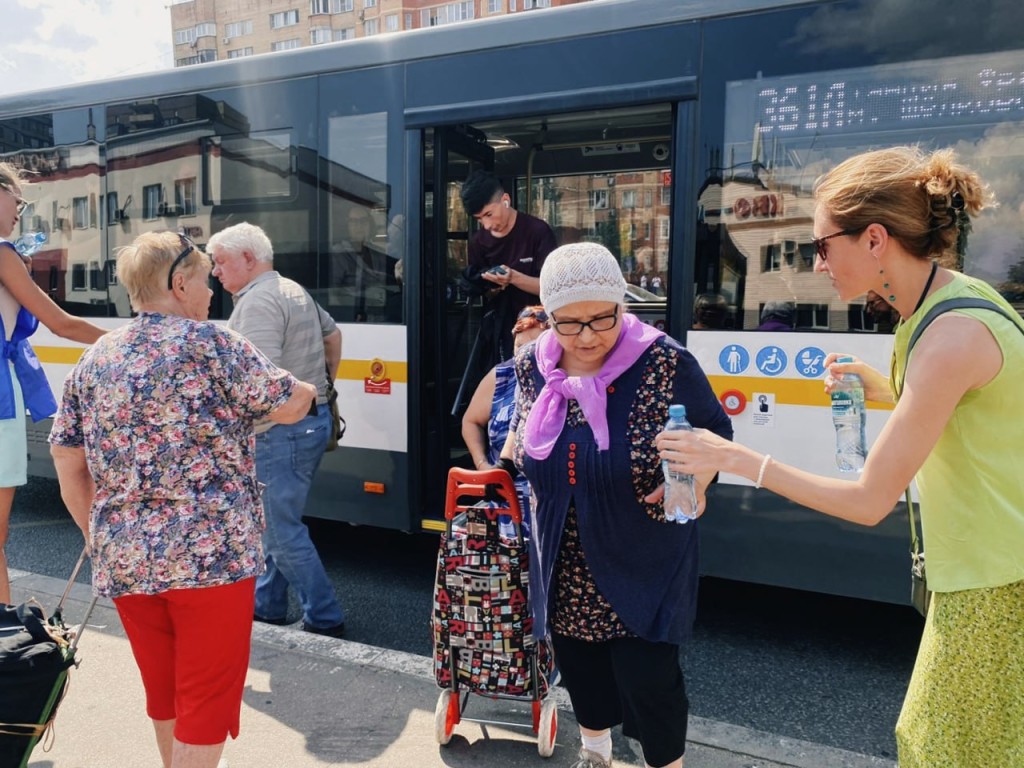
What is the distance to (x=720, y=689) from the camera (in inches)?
145

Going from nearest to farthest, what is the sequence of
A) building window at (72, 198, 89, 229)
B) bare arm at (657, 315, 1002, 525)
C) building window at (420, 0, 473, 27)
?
1. bare arm at (657, 315, 1002, 525)
2. building window at (72, 198, 89, 229)
3. building window at (420, 0, 473, 27)

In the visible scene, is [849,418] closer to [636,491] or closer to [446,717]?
[636,491]

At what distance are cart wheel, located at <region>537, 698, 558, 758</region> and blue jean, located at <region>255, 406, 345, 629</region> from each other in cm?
158

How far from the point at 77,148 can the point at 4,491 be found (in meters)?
3.36

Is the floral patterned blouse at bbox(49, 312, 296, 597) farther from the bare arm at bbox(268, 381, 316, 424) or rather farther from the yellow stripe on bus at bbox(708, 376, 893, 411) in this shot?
the yellow stripe on bus at bbox(708, 376, 893, 411)

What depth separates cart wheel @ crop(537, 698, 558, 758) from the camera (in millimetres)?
2878

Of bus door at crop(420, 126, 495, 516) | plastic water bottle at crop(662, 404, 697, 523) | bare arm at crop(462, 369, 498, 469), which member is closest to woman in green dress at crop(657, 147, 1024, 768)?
plastic water bottle at crop(662, 404, 697, 523)

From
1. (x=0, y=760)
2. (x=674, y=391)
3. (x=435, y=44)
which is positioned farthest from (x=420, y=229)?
(x=0, y=760)

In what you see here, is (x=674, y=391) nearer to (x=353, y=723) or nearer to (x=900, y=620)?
(x=353, y=723)

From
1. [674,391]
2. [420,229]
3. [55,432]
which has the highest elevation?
[420,229]

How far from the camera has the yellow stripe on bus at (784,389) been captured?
3717 millimetres

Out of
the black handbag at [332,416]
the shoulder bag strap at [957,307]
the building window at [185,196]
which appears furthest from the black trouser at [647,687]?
the building window at [185,196]

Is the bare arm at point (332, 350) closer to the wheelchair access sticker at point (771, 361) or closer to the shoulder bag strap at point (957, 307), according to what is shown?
the wheelchair access sticker at point (771, 361)

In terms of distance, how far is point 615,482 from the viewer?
7.31 feet
